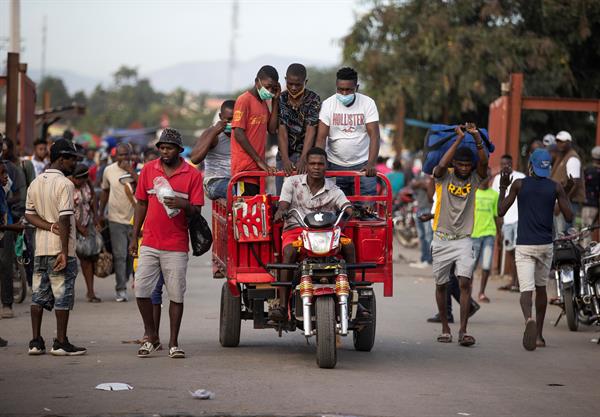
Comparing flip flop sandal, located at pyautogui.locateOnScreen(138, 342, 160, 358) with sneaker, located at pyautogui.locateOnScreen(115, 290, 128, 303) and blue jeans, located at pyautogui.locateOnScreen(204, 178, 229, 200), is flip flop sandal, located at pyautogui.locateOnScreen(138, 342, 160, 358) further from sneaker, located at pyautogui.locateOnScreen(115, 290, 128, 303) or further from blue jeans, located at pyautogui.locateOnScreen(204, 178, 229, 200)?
sneaker, located at pyautogui.locateOnScreen(115, 290, 128, 303)

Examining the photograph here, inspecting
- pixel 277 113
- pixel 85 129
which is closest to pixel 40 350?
pixel 277 113

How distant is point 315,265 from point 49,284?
8.25ft

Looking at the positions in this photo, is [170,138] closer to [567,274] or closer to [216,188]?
[216,188]

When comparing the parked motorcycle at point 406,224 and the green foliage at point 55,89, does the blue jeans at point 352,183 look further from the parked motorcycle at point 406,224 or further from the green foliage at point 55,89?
the green foliage at point 55,89

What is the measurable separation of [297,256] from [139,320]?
392 centimetres

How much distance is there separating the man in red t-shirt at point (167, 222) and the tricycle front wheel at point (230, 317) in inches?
32.3

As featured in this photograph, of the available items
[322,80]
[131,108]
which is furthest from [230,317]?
[131,108]

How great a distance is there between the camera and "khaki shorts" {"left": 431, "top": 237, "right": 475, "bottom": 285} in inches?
484

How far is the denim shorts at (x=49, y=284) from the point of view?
1049 centimetres

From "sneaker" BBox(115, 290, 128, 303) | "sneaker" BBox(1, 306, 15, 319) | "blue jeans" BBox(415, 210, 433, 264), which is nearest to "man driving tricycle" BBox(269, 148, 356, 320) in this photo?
"sneaker" BBox(1, 306, 15, 319)

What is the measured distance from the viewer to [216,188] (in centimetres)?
1181

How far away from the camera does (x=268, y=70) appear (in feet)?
36.9

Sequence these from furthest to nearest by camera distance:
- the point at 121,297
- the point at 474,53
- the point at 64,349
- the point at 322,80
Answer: the point at 322,80 → the point at 474,53 → the point at 121,297 → the point at 64,349

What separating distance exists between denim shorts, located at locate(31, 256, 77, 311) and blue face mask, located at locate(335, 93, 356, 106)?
3.14 metres
